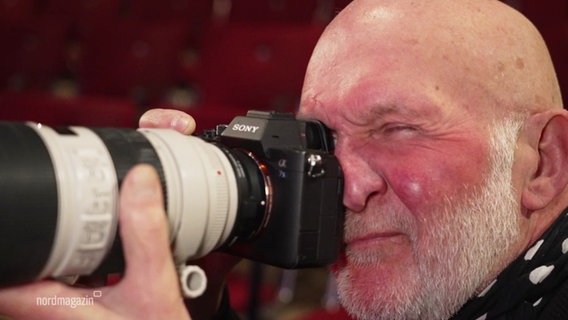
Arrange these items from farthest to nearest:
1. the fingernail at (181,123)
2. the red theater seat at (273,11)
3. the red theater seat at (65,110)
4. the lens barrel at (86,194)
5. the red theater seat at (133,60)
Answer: the red theater seat at (273,11), the red theater seat at (133,60), the red theater seat at (65,110), the fingernail at (181,123), the lens barrel at (86,194)

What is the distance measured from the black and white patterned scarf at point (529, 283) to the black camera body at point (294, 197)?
0.19 m

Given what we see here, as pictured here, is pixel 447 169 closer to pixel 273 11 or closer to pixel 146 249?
pixel 146 249

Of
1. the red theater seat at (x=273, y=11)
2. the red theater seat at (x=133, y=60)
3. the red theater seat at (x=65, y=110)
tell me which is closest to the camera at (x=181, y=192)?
the red theater seat at (x=65, y=110)

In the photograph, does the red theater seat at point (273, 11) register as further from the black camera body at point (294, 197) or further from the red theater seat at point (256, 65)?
the black camera body at point (294, 197)

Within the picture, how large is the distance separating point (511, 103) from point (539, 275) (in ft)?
0.62

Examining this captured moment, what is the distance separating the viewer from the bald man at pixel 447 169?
0.82 m

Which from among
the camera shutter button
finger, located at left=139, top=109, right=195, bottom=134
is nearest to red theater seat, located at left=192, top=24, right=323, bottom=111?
finger, located at left=139, top=109, right=195, bottom=134

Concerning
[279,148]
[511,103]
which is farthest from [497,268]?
[279,148]

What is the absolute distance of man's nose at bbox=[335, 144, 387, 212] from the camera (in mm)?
808

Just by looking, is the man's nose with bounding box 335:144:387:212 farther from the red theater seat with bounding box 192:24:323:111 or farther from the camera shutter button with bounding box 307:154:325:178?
the red theater seat with bounding box 192:24:323:111

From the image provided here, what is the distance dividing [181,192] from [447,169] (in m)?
0.31

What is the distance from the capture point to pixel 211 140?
2.69ft

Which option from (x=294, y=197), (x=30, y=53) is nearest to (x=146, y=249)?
(x=294, y=197)

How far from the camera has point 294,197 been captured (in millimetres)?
763
